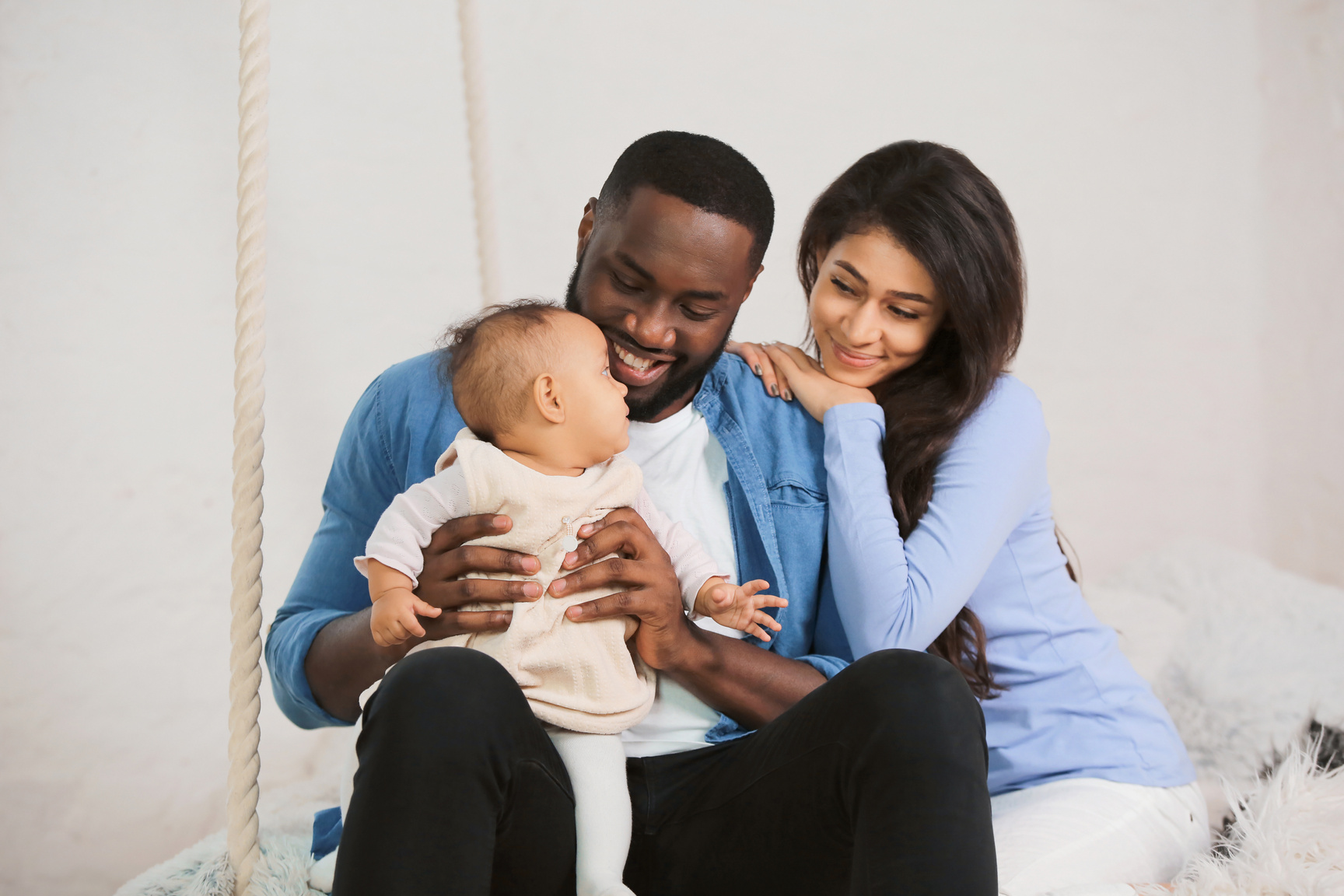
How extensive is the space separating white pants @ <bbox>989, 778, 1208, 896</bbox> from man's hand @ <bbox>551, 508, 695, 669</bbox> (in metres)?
0.48

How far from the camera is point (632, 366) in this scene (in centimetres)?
131

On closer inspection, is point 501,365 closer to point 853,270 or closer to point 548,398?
point 548,398

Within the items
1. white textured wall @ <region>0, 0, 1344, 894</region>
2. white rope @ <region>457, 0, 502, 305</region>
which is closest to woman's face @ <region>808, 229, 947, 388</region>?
white rope @ <region>457, 0, 502, 305</region>

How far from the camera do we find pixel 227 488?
2.13 meters

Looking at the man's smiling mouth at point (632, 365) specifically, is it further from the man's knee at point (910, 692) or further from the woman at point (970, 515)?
the man's knee at point (910, 692)

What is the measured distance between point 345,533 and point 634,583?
1.70 feet

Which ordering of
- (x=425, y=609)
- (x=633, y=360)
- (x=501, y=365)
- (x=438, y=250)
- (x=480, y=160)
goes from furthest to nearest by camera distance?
1. (x=438, y=250)
2. (x=480, y=160)
3. (x=633, y=360)
4. (x=501, y=365)
5. (x=425, y=609)

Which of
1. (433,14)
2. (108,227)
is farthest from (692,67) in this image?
(108,227)

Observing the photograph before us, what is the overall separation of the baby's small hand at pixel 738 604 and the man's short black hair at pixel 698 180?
1.58ft

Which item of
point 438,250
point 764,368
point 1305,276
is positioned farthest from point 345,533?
point 1305,276

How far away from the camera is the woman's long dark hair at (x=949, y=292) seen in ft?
4.57

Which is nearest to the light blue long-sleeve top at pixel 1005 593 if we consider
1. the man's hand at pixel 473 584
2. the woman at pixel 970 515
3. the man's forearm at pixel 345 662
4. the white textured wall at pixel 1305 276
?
the woman at pixel 970 515

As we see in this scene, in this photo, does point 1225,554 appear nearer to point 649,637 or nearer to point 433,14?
point 649,637

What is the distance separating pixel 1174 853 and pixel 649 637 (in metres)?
0.81
